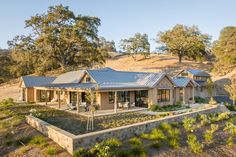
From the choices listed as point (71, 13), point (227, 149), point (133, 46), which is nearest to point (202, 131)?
point (227, 149)

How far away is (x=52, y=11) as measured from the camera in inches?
1597

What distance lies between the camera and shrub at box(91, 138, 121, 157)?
10550 millimetres

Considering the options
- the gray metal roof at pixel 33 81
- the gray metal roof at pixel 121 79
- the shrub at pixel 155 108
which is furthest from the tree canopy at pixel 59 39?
the shrub at pixel 155 108

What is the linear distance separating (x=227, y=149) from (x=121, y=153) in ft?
22.5

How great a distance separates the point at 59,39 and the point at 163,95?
76.8ft

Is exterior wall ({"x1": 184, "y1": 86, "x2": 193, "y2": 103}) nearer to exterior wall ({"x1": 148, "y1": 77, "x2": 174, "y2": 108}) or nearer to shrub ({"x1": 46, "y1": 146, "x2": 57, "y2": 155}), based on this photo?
exterior wall ({"x1": 148, "y1": 77, "x2": 174, "y2": 108})

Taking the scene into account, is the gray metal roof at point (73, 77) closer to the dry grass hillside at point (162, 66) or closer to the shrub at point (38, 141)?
the shrub at point (38, 141)

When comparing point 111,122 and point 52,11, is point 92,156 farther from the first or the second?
point 52,11

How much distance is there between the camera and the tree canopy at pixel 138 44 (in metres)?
71.3

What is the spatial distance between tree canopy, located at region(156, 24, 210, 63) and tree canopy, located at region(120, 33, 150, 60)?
9.58 metres

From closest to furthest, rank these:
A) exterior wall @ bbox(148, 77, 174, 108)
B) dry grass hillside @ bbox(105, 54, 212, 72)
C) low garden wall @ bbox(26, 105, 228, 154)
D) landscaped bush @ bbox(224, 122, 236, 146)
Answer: low garden wall @ bbox(26, 105, 228, 154) < landscaped bush @ bbox(224, 122, 236, 146) < exterior wall @ bbox(148, 77, 174, 108) < dry grass hillside @ bbox(105, 54, 212, 72)

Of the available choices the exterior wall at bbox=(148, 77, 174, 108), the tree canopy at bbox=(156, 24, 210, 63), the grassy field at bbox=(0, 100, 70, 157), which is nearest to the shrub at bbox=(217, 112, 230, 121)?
the exterior wall at bbox=(148, 77, 174, 108)

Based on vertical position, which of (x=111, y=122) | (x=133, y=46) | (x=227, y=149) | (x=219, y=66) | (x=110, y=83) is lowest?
(x=227, y=149)

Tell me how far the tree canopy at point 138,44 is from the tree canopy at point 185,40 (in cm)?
958
